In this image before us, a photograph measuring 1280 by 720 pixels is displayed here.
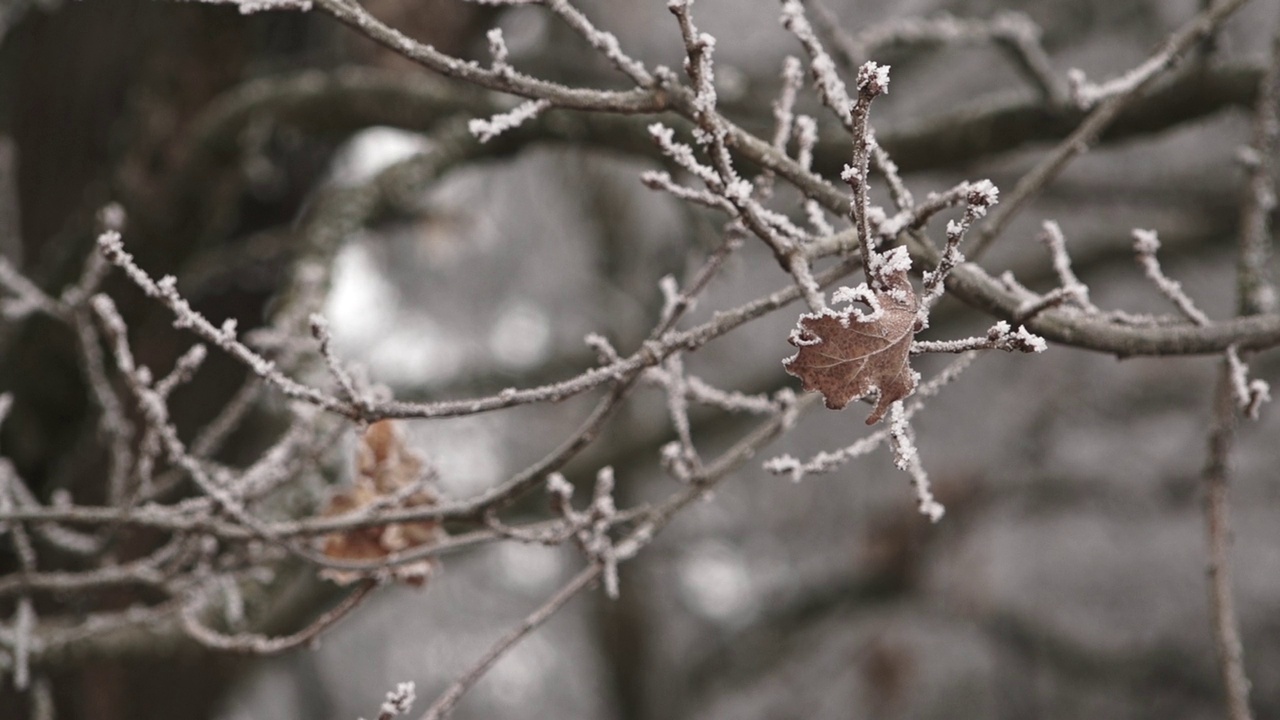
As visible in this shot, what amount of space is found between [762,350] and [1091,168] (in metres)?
2.23

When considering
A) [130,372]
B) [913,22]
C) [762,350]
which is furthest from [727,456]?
[762,350]

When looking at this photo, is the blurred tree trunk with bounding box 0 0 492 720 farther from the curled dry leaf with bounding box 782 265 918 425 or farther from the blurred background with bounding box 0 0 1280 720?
the curled dry leaf with bounding box 782 265 918 425

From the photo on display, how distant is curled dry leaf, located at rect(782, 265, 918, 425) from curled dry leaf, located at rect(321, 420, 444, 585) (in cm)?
68

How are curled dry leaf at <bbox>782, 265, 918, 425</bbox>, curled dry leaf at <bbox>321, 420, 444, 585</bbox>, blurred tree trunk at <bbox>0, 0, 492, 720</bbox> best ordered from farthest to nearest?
blurred tree trunk at <bbox>0, 0, 492, 720</bbox> < curled dry leaf at <bbox>321, 420, 444, 585</bbox> < curled dry leaf at <bbox>782, 265, 918, 425</bbox>

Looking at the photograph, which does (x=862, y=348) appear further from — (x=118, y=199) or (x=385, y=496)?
(x=118, y=199)

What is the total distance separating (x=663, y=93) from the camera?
1.02 meters

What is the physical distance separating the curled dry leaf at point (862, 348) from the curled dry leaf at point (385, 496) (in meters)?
0.68

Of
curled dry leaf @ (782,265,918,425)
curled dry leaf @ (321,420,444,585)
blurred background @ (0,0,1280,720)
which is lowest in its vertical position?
curled dry leaf @ (782,265,918,425)

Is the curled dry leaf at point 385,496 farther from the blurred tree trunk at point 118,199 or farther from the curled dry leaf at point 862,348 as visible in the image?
the blurred tree trunk at point 118,199

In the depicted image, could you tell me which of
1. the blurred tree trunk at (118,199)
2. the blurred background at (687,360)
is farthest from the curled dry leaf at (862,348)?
the blurred tree trunk at (118,199)

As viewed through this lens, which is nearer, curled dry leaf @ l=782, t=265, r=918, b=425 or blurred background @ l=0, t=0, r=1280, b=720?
curled dry leaf @ l=782, t=265, r=918, b=425

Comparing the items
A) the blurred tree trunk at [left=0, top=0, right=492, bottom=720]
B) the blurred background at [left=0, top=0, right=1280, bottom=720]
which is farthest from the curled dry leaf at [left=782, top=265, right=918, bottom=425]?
the blurred tree trunk at [left=0, top=0, right=492, bottom=720]

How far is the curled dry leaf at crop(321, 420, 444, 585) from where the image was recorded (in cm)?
139

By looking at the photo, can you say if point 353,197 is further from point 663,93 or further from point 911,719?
point 911,719
